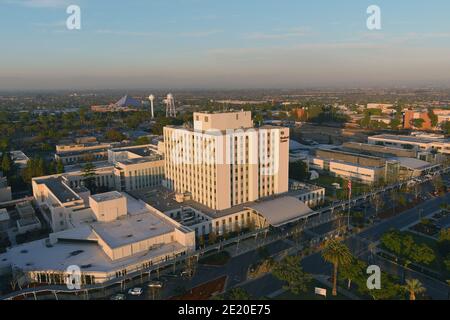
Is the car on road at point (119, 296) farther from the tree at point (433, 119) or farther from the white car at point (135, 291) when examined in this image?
the tree at point (433, 119)

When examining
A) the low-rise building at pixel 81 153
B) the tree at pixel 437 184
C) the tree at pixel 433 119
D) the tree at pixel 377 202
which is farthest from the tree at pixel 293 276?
the tree at pixel 433 119

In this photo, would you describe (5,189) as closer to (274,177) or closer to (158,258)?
(158,258)

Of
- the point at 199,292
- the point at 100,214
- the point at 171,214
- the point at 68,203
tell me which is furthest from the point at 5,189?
the point at 199,292

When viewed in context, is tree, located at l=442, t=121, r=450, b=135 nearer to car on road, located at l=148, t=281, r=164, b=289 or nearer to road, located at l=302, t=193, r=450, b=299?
road, located at l=302, t=193, r=450, b=299

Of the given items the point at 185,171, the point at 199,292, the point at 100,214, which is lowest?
the point at 199,292

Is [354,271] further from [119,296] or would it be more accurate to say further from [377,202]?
[377,202]

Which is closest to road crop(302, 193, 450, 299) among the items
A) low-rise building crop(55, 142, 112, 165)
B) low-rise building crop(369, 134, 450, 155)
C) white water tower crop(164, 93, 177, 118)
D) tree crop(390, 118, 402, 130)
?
low-rise building crop(369, 134, 450, 155)

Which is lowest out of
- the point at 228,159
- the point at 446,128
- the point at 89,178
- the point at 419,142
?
the point at 89,178

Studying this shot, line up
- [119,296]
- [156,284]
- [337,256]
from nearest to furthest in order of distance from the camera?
[119,296] < [337,256] < [156,284]

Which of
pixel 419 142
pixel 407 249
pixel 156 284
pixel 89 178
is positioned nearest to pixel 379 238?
pixel 407 249
